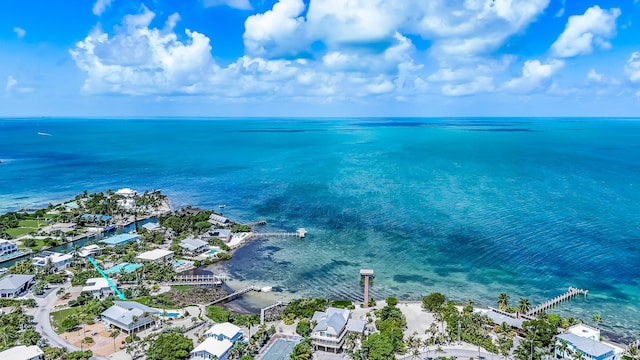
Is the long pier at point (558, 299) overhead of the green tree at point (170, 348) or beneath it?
beneath

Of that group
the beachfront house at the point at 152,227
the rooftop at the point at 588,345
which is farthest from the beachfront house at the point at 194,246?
the rooftop at the point at 588,345

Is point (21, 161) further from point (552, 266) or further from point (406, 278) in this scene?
point (552, 266)

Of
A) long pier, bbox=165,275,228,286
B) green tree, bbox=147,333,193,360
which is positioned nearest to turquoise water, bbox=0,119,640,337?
long pier, bbox=165,275,228,286

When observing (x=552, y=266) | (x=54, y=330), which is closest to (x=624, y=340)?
(x=552, y=266)

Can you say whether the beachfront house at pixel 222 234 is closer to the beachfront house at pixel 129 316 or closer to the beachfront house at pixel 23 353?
the beachfront house at pixel 129 316

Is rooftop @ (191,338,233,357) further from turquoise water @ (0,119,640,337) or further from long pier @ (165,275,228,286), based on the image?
long pier @ (165,275,228,286)

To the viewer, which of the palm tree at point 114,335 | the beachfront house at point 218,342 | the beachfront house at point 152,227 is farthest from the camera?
the beachfront house at point 152,227

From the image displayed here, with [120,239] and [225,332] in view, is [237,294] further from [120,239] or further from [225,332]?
[120,239]
